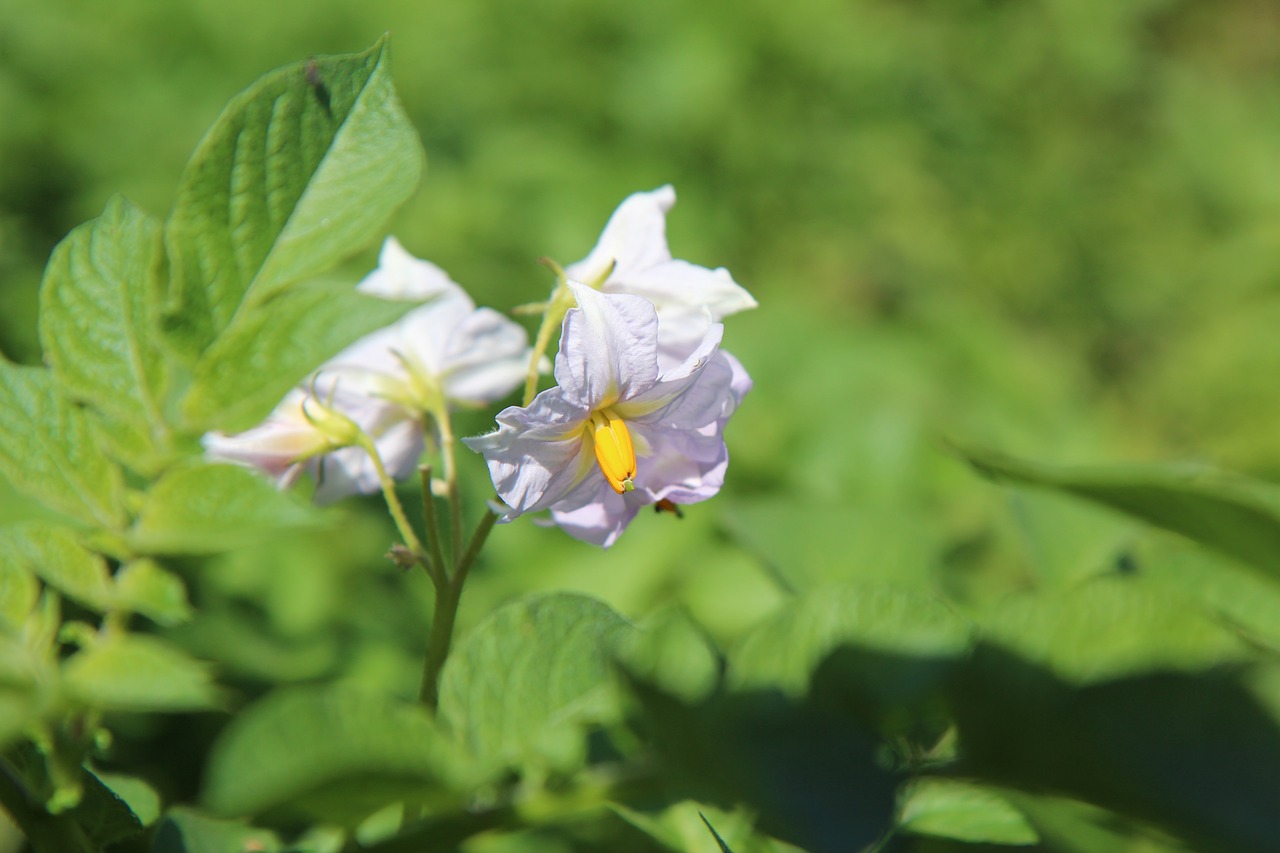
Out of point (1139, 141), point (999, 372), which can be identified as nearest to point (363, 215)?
point (999, 372)

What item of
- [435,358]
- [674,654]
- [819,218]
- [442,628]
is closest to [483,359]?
[435,358]

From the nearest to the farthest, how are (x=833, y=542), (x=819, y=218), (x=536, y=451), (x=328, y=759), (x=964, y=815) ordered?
(x=328, y=759)
(x=964, y=815)
(x=536, y=451)
(x=833, y=542)
(x=819, y=218)

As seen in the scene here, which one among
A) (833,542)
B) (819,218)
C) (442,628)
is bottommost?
(819,218)

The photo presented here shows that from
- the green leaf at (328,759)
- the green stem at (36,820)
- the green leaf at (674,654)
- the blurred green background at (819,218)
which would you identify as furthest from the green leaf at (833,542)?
the green stem at (36,820)

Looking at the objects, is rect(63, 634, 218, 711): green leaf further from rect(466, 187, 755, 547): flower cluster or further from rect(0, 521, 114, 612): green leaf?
rect(466, 187, 755, 547): flower cluster

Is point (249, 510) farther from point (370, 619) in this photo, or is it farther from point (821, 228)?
point (821, 228)

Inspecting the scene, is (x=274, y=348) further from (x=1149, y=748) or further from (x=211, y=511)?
(x=1149, y=748)
